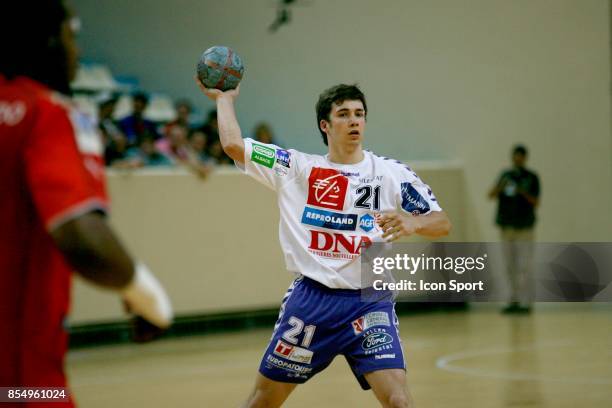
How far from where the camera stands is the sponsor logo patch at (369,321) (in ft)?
17.8

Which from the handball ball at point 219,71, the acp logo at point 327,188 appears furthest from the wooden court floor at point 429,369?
the handball ball at point 219,71

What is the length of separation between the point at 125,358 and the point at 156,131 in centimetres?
400

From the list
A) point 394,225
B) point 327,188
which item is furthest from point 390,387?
point 327,188

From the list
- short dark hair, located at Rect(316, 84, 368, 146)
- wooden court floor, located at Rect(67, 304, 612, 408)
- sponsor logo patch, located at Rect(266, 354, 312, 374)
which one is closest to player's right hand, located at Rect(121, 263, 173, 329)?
sponsor logo patch, located at Rect(266, 354, 312, 374)

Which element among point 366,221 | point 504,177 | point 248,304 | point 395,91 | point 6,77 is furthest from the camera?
point 395,91

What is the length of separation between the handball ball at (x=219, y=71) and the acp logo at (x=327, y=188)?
78 centimetres

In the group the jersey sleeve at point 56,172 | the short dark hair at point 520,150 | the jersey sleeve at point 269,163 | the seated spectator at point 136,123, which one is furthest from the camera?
the short dark hair at point 520,150

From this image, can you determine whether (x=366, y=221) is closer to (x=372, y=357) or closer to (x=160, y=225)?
(x=372, y=357)

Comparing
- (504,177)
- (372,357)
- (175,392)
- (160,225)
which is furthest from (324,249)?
(504,177)

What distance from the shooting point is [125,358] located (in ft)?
38.3

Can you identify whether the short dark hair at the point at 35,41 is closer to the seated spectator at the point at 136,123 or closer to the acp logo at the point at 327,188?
the acp logo at the point at 327,188

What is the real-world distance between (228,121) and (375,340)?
164cm

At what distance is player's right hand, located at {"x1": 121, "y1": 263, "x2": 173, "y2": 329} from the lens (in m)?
2.49

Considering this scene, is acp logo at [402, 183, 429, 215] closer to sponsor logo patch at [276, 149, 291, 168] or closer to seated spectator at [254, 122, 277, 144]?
sponsor logo patch at [276, 149, 291, 168]
